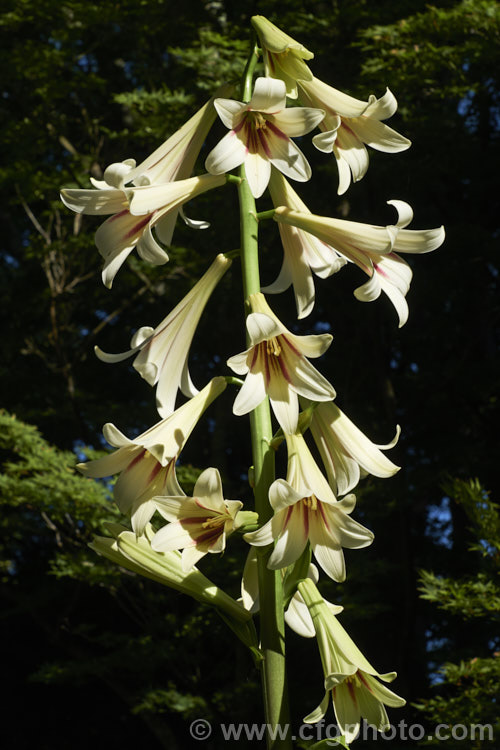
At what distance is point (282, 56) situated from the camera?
1932mm

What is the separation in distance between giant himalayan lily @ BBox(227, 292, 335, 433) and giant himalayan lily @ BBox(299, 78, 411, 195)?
1.50ft

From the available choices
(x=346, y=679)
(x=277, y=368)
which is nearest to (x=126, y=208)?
(x=277, y=368)

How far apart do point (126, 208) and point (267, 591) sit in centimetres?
96

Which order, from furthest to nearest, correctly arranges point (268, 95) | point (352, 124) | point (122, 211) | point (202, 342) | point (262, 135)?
1. point (202, 342)
2. point (352, 124)
3. point (122, 211)
4. point (262, 135)
5. point (268, 95)

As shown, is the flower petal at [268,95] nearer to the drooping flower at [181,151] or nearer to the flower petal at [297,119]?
the flower petal at [297,119]

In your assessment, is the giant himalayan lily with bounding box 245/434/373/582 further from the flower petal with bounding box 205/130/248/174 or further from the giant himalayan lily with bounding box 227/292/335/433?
the flower petal with bounding box 205/130/248/174

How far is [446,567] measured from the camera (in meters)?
9.05

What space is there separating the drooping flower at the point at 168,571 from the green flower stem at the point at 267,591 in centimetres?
9

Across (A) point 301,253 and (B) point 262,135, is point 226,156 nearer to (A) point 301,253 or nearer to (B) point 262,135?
(B) point 262,135

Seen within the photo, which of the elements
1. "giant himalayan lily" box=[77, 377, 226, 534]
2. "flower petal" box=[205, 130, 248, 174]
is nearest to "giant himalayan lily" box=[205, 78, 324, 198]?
"flower petal" box=[205, 130, 248, 174]

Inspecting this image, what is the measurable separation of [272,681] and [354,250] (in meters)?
1.00

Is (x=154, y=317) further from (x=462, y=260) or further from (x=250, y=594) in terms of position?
(x=250, y=594)

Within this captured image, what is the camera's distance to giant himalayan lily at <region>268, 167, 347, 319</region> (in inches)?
78.8

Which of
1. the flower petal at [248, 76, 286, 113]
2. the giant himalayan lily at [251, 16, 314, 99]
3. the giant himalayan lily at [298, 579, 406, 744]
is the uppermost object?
the giant himalayan lily at [251, 16, 314, 99]
